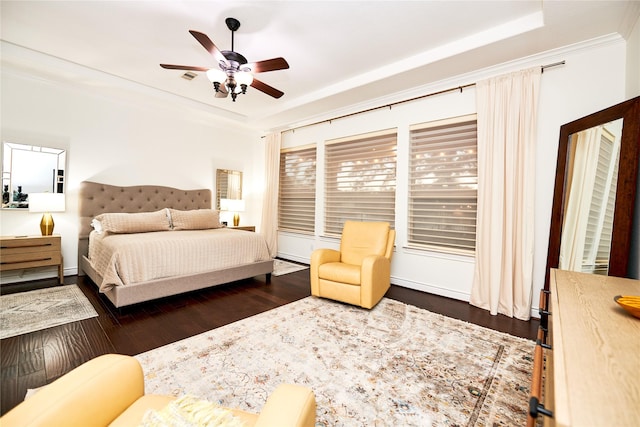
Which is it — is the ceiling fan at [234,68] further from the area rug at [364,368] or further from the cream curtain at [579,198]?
the cream curtain at [579,198]

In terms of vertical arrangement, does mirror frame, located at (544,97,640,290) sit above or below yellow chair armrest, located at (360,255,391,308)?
above

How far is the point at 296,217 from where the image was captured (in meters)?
5.38

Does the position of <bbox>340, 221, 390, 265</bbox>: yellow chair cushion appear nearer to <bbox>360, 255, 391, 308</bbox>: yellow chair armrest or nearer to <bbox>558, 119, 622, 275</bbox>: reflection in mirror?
<bbox>360, 255, 391, 308</bbox>: yellow chair armrest

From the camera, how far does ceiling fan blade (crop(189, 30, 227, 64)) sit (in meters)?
2.11

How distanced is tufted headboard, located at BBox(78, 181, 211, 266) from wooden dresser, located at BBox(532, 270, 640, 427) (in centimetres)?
515

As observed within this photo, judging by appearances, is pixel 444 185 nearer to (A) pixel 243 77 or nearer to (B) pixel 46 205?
(A) pixel 243 77

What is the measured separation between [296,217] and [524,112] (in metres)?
3.83

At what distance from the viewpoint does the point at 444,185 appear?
345cm

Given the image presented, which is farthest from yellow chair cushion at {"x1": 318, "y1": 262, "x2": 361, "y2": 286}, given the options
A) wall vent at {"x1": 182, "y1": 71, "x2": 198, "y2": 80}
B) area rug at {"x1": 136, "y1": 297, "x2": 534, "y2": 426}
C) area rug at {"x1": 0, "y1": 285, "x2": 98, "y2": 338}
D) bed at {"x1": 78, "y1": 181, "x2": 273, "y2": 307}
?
wall vent at {"x1": 182, "y1": 71, "x2": 198, "y2": 80}

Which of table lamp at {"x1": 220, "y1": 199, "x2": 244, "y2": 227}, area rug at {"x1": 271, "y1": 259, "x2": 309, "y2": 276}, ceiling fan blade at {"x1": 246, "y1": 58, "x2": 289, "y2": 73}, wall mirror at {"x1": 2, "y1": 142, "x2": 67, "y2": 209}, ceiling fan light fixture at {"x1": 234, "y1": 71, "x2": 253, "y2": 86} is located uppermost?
ceiling fan blade at {"x1": 246, "y1": 58, "x2": 289, "y2": 73}

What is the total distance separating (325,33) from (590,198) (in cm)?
285

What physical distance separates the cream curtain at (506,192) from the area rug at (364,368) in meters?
0.65

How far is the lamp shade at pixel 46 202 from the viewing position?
3.36m

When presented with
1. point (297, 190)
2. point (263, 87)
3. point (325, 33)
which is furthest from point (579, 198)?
point (297, 190)
